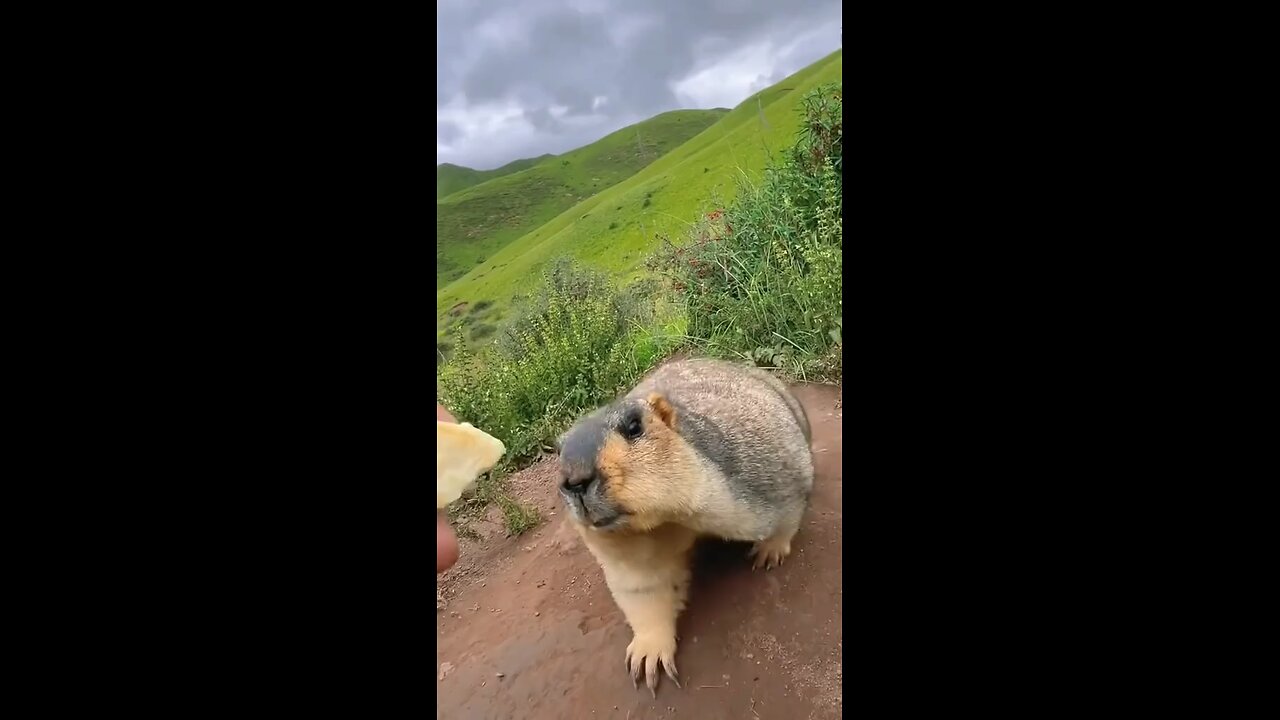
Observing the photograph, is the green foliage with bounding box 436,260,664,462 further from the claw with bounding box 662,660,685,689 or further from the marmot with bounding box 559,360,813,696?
the claw with bounding box 662,660,685,689

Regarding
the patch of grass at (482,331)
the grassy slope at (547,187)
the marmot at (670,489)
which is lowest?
the grassy slope at (547,187)

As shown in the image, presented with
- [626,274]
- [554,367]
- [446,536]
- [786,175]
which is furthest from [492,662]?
[626,274]

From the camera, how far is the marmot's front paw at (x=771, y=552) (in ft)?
10.0

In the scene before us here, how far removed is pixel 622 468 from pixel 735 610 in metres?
1.07

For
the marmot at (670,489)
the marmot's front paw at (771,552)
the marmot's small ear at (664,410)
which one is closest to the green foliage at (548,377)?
the marmot at (670,489)

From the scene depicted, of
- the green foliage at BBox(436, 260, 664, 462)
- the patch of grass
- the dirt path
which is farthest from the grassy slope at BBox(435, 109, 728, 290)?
the dirt path

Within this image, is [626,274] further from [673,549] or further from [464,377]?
[673,549]

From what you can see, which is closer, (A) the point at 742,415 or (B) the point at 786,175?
(A) the point at 742,415

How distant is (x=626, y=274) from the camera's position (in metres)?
11.2

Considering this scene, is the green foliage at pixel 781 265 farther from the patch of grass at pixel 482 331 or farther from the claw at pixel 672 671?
the patch of grass at pixel 482 331

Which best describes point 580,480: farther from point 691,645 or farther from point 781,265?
point 781,265

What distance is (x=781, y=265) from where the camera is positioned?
21.6ft

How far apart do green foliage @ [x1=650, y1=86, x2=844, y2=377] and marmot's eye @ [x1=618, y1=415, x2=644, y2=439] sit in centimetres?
332

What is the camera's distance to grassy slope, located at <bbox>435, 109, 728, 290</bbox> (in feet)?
198
